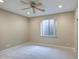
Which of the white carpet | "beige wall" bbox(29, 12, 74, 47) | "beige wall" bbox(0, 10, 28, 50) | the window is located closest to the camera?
the white carpet

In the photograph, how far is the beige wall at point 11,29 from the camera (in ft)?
13.3

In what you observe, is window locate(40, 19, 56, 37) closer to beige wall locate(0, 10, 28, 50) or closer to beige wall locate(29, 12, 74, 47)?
beige wall locate(29, 12, 74, 47)

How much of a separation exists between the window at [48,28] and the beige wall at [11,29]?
5.04ft

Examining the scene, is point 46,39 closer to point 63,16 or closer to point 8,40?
point 63,16

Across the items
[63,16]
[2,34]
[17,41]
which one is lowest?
[17,41]

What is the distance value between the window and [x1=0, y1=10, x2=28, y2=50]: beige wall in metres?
1.54

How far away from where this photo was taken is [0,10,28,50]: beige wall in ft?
13.3

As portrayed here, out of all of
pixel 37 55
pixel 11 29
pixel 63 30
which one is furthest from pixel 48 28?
pixel 11 29

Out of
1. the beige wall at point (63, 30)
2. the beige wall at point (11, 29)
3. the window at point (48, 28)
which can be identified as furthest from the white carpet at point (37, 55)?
the window at point (48, 28)

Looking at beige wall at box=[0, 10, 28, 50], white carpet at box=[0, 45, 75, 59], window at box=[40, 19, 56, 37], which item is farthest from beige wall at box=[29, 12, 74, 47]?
beige wall at box=[0, 10, 28, 50]

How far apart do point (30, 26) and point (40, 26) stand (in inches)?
43.0

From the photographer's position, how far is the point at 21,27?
18.4ft

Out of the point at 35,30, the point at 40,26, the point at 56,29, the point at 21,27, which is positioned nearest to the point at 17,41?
the point at 21,27

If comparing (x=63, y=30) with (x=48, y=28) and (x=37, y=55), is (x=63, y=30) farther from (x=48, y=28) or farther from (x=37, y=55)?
(x=37, y=55)
